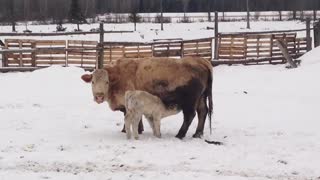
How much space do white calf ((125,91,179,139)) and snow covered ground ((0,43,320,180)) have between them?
0.97 ft

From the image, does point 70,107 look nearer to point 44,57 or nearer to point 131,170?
point 131,170

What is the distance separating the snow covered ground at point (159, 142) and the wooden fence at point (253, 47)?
36.3ft

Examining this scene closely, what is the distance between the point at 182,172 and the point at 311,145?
8.80 feet

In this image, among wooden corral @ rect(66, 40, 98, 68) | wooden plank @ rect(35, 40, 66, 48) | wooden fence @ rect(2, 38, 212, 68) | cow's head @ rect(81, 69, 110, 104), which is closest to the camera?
cow's head @ rect(81, 69, 110, 104)

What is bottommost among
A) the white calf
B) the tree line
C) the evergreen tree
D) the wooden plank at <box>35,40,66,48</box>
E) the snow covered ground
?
the snow covered ground

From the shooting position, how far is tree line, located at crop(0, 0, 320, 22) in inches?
2792

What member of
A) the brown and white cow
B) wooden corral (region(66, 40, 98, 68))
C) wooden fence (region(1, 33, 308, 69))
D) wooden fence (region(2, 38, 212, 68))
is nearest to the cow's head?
the brown and white cow

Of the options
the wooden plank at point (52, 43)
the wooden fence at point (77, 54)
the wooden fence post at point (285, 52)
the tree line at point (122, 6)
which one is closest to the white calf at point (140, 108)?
the wooden fence post at point (285, 52)

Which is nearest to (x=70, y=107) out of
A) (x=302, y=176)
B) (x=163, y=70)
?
(x=163, y=70)

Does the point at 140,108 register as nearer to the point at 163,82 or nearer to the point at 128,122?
the point at 128,122

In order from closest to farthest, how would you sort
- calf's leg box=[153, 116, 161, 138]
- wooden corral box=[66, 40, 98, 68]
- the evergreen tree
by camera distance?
calf's leg box=[153, 116, 161, 138], wooden corral box=[66, 40, 98, 68], the evergreen tree

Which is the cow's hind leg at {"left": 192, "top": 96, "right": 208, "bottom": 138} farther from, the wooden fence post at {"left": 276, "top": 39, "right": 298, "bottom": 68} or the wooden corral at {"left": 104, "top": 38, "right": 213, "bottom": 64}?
the wooden corral at {"left": 104, "top": 38, "right": 213, "bottom": 64}

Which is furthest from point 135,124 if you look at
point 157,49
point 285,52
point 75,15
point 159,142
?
point 75,15

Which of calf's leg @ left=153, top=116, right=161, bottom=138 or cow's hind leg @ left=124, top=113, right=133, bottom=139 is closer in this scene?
cow's hind leg @ left=124, top=113, right=133, bottom=139
